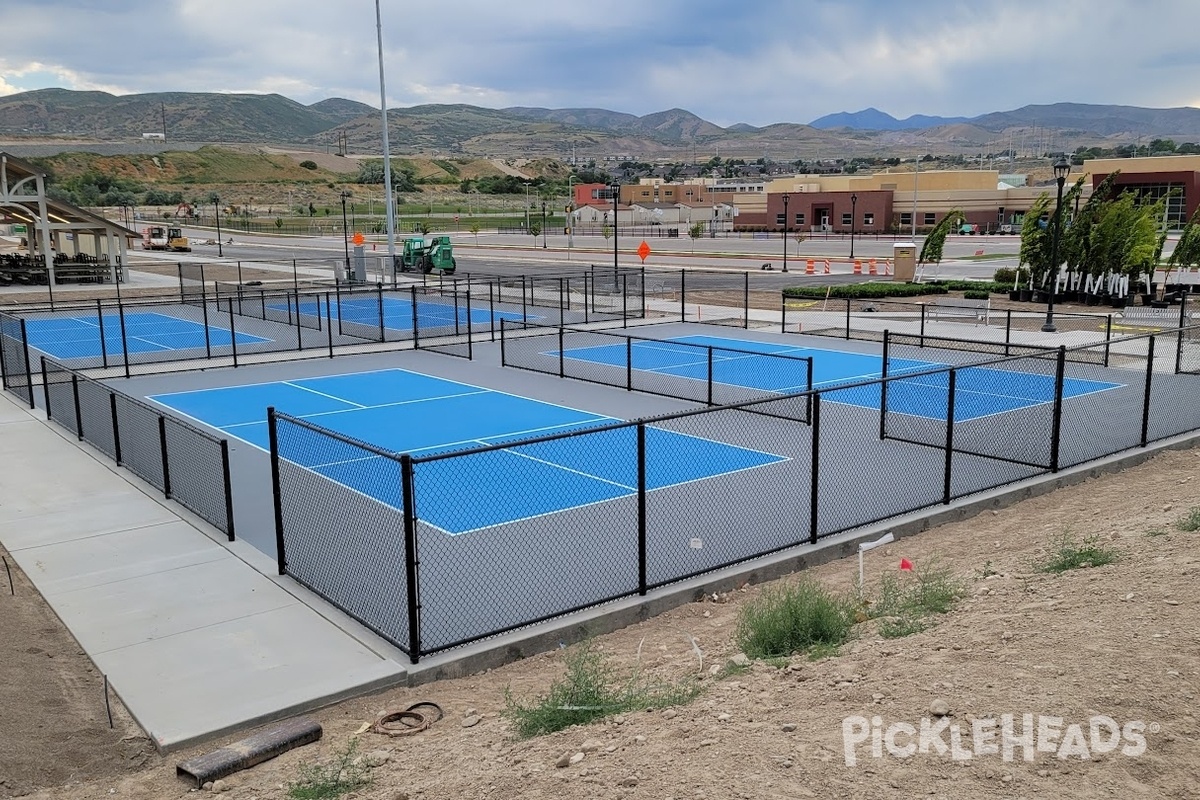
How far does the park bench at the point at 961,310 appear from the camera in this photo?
1259 inches

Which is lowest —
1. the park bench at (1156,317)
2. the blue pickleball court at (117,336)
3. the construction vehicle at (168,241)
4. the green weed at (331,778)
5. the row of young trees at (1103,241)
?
the blue pickleball court at (117,336)

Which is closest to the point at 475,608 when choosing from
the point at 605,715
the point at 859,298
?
the point at 605,715

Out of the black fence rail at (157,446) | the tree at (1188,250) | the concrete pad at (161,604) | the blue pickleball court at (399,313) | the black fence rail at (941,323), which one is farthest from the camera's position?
the tree at (1188,250)

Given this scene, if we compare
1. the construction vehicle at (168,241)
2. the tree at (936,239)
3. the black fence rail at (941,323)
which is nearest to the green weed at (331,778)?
the black fence rail at (941,323)

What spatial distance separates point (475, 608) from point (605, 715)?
337 centimetres

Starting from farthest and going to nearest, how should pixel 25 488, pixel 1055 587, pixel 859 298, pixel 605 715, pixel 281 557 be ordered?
pixel 859 298 < pixel 25 488 < pixel 281 557 < pixel 1055 587 < pixel 605 715

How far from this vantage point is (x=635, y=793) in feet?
18.1

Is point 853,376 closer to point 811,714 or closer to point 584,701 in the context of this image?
point 584,701

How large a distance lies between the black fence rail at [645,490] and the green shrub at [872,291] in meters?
20.8

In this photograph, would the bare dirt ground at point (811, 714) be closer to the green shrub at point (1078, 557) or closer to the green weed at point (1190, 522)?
the green shrub at point (1078, 557)

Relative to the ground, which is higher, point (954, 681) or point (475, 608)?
point (954, 681)

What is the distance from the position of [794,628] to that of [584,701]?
201 cm

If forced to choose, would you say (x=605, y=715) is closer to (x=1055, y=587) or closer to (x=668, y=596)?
(x=668, y=596)

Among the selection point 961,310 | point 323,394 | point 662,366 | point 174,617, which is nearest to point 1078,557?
point 174,617
